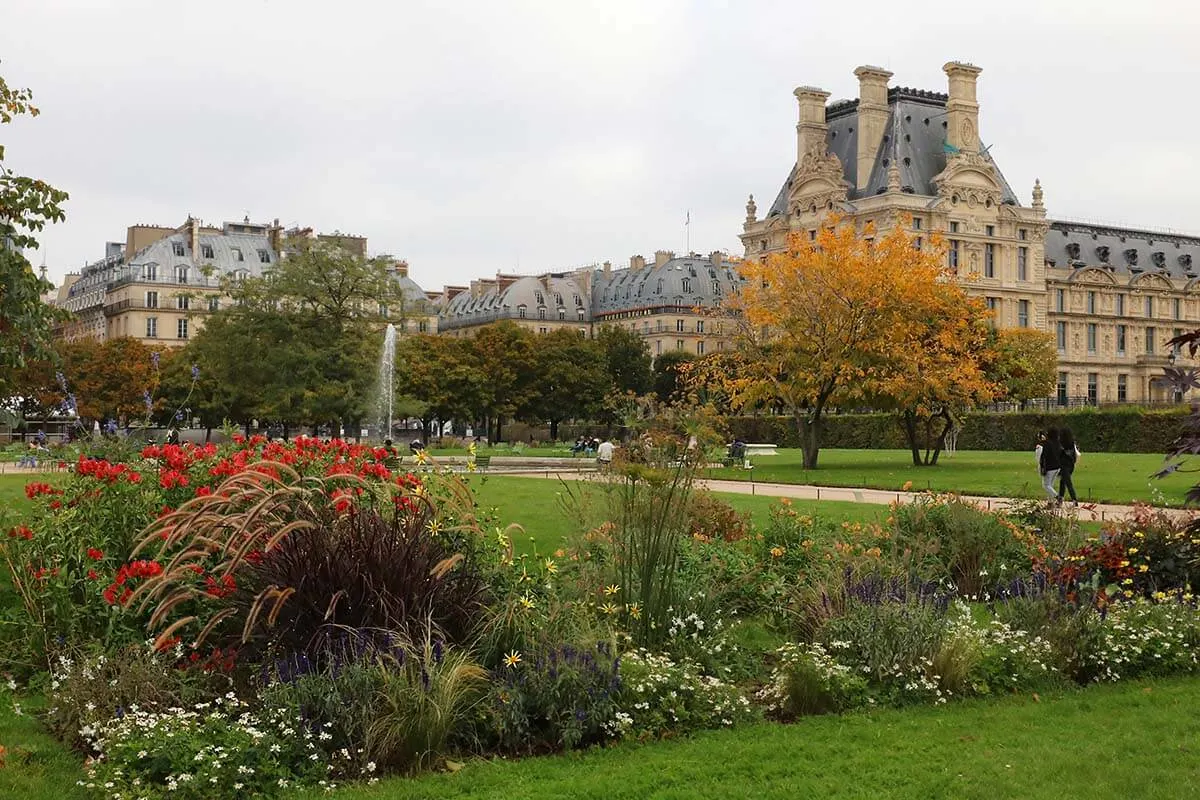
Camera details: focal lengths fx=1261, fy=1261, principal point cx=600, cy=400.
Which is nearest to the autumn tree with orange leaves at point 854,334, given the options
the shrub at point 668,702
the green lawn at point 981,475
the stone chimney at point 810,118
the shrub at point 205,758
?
the green lawn at point 981,475

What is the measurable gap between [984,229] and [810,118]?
1694 centimetres

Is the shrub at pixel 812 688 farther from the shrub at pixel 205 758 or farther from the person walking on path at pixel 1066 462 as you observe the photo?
the person walking on path at pixel 1066 462

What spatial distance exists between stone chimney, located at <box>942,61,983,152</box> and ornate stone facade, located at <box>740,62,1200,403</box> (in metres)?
0.09

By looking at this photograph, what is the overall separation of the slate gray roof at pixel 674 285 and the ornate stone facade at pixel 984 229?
15.7 meters

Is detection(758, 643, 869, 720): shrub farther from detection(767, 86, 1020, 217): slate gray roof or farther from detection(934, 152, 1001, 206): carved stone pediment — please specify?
detection(934, 152, 1001, 206): carved stone pediment

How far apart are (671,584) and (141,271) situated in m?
101

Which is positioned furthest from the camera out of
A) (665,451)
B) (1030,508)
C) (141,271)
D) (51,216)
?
(141,271)

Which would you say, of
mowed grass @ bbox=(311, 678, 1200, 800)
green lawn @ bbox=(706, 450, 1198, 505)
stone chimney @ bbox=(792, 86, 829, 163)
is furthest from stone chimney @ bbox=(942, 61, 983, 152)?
mowed grass @ bbox=(311, 678, 1200, 800)

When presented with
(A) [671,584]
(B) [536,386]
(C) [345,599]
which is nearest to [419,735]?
(C) [345,599]

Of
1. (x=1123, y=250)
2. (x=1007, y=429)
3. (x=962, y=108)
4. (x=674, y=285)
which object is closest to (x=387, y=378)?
(x=1007, y=429)

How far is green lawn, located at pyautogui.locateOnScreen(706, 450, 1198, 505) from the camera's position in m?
27.0

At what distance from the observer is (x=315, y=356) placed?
4944 centimetres

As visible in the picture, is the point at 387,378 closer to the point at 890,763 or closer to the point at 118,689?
the point at 118,689

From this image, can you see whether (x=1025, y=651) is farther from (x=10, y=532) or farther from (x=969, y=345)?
(x=969, y=345)
